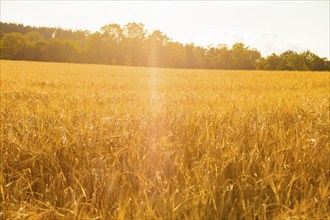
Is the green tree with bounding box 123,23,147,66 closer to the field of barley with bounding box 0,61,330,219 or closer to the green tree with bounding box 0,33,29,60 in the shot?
the green tree with bounding box 0,33,29,60

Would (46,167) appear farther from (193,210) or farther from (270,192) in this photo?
(270,192)

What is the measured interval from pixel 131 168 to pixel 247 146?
857 mm

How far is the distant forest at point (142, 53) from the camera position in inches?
3403

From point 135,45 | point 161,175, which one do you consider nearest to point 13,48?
point 135,45

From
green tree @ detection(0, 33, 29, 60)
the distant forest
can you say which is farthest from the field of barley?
green tree @ detection(0, 33, 29, 60)

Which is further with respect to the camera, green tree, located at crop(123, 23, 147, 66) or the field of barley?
green tree, located at crop(123, 23, 147, 66)

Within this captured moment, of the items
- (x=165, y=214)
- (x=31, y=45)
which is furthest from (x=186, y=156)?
(x=31, y=45)

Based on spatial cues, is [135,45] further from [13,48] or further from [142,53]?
[13,48]

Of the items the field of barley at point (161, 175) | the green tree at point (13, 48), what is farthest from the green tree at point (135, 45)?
the field of barley at point (161, 175)

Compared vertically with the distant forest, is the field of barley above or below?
below

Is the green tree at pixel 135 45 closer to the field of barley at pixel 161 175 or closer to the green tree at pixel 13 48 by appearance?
the green tree at pixel 13 48

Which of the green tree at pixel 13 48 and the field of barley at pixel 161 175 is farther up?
the green tree at pixel 13 48

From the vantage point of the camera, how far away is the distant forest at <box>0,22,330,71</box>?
8644cm

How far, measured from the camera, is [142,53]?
9200 cm
